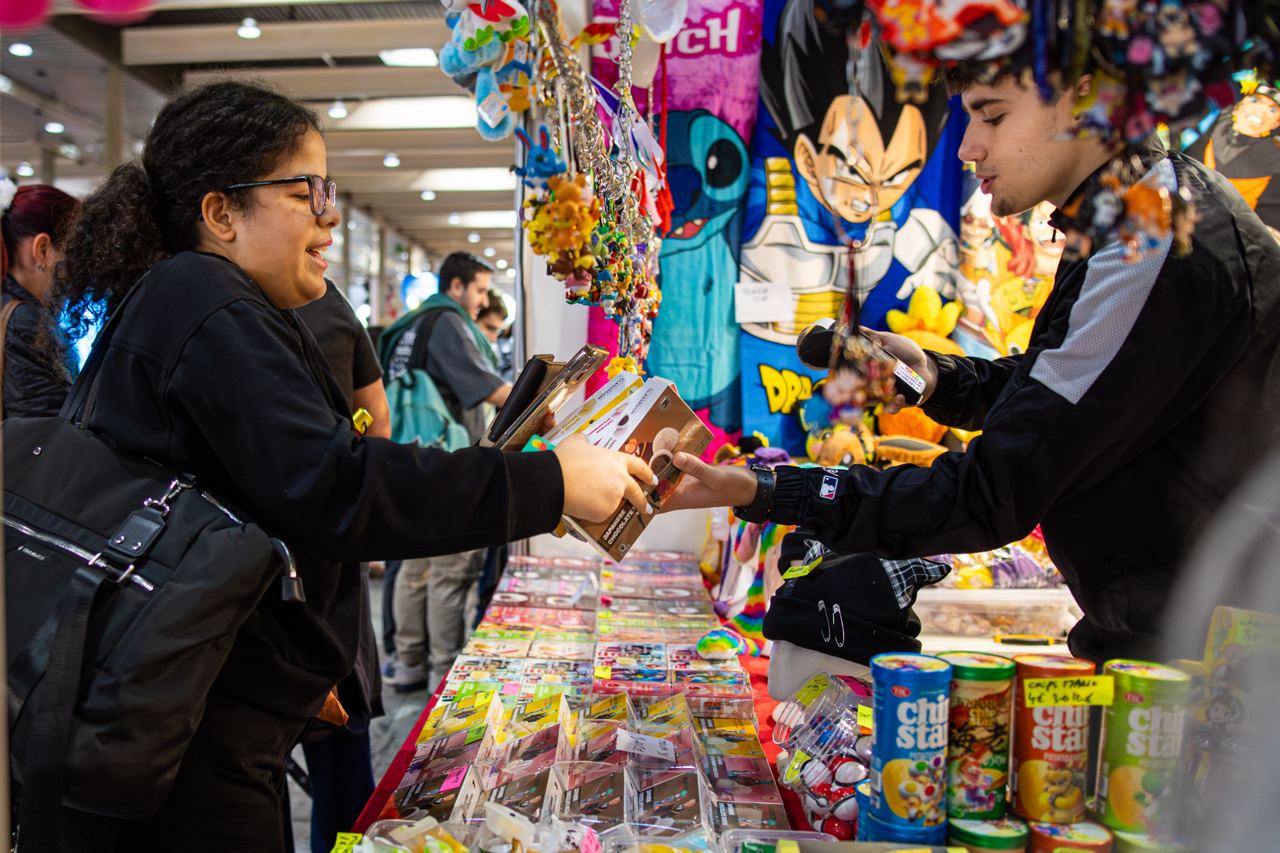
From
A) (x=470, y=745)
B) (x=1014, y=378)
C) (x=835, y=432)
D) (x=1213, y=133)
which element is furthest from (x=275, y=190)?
(x=1213, y=133)

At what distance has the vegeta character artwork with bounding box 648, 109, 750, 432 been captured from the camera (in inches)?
139

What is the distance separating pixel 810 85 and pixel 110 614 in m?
3.11

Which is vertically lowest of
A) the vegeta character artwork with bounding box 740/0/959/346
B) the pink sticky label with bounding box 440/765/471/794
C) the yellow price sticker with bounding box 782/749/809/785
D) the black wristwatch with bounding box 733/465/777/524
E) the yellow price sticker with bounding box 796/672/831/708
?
the yellow price sticker with bounding box 782/749/809/785

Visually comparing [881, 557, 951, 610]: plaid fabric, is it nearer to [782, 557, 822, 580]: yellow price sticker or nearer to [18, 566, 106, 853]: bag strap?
[782, 557, 822, 580]: yellow price sticker

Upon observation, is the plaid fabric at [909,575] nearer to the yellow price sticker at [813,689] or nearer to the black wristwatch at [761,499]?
the yellow price sticker at [813,689]

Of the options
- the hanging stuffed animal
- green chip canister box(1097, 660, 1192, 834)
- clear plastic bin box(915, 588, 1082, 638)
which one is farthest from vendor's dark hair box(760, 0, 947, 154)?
green chip canister box(1097, 660, 1192, 834)

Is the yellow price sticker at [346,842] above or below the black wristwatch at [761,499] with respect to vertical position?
below

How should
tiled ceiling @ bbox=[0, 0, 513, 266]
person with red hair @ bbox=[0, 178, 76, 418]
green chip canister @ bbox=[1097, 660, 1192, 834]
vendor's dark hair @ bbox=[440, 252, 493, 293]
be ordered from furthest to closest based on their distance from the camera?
tiled ceiling @ bbox=[0, 0, 513, 266] < vendor's dark hair @ bbox=[440, 252, 493, 293] < person with red hair @ bbox=[0, 178, 76, 418] < green chip canister @ bbox=[1097, 660, 1192, 834]

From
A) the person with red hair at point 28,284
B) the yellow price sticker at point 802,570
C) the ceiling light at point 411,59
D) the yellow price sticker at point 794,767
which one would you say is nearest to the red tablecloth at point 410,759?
the yellow price sticker at point 794,767

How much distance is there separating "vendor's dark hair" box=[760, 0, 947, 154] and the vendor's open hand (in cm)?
189

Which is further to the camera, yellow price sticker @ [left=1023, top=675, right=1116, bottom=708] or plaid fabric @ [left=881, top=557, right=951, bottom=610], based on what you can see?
plaid fabric @ [left=881, top=557, right=951, bottom=610]

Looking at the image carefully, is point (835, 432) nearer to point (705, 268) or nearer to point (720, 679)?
point (705, 268)

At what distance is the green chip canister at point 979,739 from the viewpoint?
1077mm

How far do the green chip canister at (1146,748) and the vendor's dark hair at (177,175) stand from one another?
1245mm
